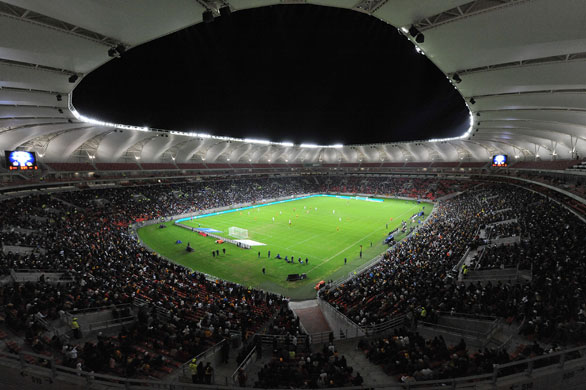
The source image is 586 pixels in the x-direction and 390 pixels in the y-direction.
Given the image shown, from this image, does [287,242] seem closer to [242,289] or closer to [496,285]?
[242,289]

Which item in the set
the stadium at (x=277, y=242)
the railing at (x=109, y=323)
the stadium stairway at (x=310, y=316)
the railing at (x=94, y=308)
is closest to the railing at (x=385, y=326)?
the stadium at (x=277, y=242)

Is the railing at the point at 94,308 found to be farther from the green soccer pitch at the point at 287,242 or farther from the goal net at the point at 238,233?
the goal net at the point at 238,233

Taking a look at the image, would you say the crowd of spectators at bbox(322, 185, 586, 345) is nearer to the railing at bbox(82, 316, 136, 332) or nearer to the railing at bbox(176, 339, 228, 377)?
the railing at bbox(176, 339, 228, 377)

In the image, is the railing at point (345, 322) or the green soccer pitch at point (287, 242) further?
the green soccer pitch at point (287, 242)

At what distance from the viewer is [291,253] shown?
3078 cm

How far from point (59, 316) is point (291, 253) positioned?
21.3 metres

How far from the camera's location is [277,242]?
113ft

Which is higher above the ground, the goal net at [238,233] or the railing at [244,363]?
the goal net at [238,233]

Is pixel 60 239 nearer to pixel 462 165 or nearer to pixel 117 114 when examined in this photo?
pixel 117 114

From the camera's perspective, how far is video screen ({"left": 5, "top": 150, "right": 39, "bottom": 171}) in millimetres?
33500

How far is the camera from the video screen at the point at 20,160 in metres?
33.5

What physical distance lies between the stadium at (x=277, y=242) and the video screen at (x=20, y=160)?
0.55 ft

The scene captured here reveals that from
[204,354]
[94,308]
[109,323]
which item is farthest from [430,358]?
[94,308]

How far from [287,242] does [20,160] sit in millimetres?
33778
